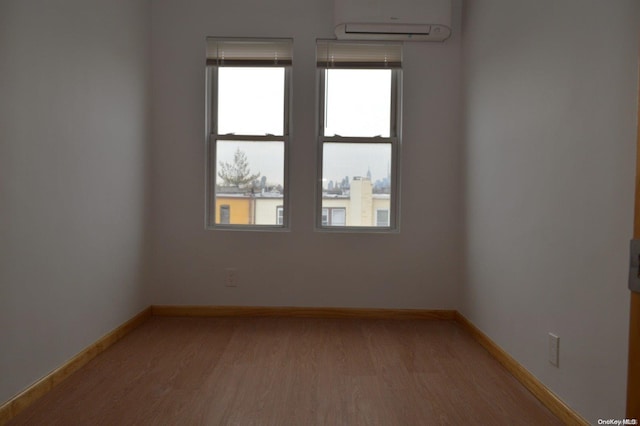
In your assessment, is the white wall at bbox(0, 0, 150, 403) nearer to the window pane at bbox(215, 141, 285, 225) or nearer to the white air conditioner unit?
the window pane at bbox(215, 141, 285, 225)

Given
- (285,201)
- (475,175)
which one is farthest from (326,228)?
(475,175)

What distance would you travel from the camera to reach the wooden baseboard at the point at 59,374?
2282 mm

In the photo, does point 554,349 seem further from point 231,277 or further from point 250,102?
point 250,102

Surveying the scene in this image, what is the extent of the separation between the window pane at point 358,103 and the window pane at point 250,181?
522mm

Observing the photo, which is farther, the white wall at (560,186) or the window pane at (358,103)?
the window pane at (358,103)

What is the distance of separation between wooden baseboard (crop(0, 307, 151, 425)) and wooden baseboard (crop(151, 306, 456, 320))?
1.37ft

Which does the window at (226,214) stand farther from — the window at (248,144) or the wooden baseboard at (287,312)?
the wooden baseboard at (287,312)

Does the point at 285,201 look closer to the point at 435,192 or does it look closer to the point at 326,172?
the point at 326,172

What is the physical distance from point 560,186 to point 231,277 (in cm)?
267

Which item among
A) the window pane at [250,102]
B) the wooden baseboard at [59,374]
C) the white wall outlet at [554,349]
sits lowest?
the wooden baseboard at [59,374]

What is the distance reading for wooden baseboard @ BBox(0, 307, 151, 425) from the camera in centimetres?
228

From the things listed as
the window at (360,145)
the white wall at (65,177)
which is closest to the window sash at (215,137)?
the window at (360,145)

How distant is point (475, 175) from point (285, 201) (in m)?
1.53

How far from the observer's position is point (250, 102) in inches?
167
